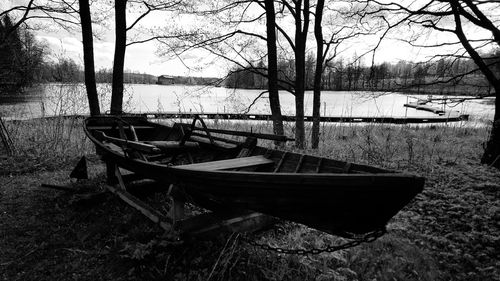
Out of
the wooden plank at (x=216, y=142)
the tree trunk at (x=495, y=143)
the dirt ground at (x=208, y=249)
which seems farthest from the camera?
the tree trunk at (x=495, y=143)

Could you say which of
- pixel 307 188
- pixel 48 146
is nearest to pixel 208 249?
pixel 307 188

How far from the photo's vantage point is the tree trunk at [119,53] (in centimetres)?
772

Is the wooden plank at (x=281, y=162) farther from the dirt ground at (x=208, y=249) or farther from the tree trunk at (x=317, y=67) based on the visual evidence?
the tree trunk at (x=317, y=67)

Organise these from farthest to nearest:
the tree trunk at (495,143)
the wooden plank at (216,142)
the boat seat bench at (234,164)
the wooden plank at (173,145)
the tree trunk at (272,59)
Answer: the tree trunk at (272,59)
the tree trunk at (495,143)
the wooden plank at (216,142)
the wooden plank at (173,145)
the boat seat bench at (234,164)

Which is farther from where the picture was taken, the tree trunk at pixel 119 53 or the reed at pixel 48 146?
the tree trunk at pixel 119 53

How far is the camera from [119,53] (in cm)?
784

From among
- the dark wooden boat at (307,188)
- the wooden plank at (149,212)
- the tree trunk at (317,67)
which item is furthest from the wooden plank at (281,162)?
the tree trunk at (317,67)

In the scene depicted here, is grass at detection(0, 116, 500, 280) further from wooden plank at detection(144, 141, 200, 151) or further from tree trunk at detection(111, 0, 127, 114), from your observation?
tree trunk at detection(111, 0, 127, 114)

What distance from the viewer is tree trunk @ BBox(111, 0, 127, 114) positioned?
772 cm

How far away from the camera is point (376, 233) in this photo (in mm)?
2564

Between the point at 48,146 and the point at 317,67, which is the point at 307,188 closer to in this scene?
the point at 317,67

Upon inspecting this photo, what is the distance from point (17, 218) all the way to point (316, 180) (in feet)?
14.6

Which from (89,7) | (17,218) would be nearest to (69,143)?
(89,7)

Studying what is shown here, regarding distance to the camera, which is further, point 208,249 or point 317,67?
point 317,67
